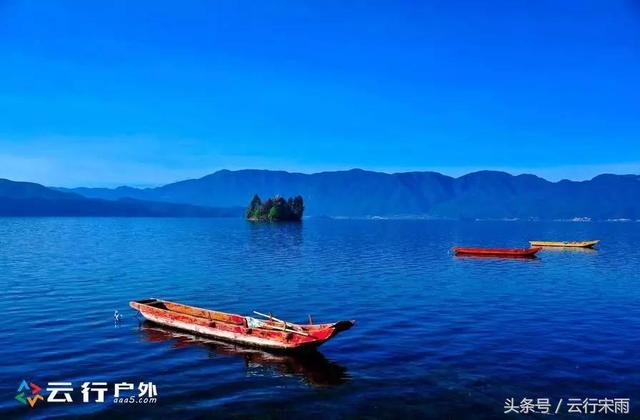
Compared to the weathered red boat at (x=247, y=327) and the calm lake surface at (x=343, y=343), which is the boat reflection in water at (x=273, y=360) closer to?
the calm lake surface at (x=343, y=343)

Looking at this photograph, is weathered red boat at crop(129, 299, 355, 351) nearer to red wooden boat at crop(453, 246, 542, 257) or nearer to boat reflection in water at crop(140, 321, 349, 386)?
boat reflection in water at crop(140, 321, 349, 386)

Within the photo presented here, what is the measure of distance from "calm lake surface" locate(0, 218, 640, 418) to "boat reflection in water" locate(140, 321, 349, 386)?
0.15 m

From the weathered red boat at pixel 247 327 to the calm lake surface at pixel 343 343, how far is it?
98cm

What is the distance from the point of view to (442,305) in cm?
4778

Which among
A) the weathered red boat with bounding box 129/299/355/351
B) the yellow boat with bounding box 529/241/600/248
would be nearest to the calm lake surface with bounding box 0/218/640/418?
the weathered red boat with bounding box 129/299/355/351

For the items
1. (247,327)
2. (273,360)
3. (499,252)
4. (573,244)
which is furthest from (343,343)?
(573,244)

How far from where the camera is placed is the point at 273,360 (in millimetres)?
30453

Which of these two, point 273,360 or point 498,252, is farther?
point 498,252

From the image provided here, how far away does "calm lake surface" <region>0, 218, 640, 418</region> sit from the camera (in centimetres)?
2458

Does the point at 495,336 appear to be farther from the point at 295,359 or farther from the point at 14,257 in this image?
the point at 14,257

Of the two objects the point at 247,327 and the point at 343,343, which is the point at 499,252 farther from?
the point at 247,327

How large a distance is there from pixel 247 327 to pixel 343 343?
21.9 ft

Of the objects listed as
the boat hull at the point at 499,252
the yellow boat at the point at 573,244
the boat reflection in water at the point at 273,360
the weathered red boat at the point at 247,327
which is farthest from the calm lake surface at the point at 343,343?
the yellow boat at the point at 573,244

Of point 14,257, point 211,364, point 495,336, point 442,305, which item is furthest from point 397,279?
point 14,257
